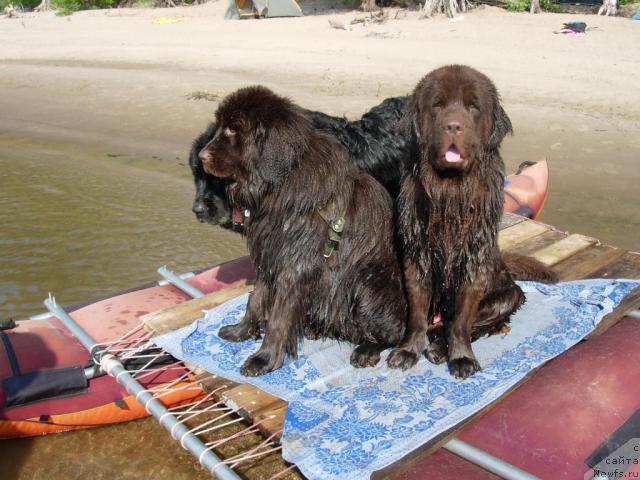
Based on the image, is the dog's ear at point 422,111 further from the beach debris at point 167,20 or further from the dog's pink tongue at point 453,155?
the beach debris at point 167,20

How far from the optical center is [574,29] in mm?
15891

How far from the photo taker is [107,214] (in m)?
9.05

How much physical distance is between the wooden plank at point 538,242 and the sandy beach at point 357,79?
2.57 metres

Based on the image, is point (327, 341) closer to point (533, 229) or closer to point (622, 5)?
point (533, 229)

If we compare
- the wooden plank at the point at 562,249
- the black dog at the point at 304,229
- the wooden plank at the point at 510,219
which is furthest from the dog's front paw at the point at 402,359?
the wooden plank at the point at 510,219

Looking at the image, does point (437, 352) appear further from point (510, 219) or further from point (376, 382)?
point (510, 219)

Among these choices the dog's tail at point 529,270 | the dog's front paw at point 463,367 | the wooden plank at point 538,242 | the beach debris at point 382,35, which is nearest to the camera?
the dog's front paw at point 463,367

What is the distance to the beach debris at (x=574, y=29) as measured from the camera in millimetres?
15797

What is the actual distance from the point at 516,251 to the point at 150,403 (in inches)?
125

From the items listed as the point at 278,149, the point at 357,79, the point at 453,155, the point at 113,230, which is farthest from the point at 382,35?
the point at 453,155

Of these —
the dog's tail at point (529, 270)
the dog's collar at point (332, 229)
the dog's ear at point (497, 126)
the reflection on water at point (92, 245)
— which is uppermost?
the dog's ear at point (497, 126)

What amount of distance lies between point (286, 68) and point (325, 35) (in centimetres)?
401

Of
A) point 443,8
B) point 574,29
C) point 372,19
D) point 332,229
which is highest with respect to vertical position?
point 443,8

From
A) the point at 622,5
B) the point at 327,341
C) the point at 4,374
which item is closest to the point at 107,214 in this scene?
the point at 4,374
